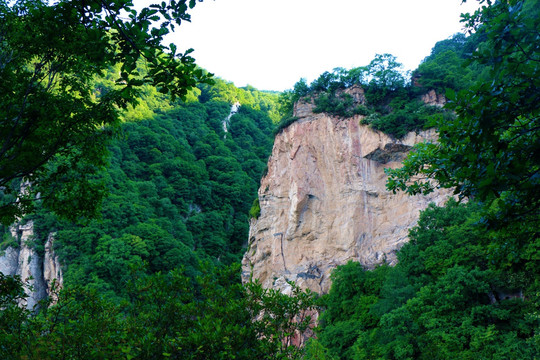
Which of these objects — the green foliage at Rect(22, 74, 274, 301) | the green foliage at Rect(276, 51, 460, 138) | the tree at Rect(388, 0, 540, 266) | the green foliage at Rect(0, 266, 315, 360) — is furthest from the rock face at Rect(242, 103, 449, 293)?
the tree at Rect(388, 0, 540, 266)

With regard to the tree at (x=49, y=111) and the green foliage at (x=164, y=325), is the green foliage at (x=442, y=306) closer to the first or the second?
the green foliage at (x=164, y=325)

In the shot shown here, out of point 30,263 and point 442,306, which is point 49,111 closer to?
point 442,306

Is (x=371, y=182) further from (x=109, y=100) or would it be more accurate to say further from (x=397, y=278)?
(x=109, y=100)

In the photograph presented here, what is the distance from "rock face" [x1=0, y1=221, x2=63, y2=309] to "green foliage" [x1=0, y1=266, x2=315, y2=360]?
30917mm

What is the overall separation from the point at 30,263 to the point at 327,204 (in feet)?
92.0

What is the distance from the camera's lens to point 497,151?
3482mm

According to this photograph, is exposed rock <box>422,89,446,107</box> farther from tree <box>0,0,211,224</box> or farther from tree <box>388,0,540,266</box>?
tree <box>0,0,211,224</box>

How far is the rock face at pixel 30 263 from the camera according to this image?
3322cm

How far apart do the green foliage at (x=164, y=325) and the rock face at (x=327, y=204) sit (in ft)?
60.2

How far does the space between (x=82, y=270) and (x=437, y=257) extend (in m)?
26.9

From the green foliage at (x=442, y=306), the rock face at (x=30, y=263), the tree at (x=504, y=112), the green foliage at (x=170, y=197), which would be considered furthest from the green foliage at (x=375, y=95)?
the rock face at (x=30, y=263)

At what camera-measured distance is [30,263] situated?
34562 millimetres

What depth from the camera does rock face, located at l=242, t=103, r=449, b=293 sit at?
23.9m

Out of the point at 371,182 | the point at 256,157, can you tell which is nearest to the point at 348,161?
the point at 371,182
